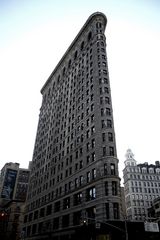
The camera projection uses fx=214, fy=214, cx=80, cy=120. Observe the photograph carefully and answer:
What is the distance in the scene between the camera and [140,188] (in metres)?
109

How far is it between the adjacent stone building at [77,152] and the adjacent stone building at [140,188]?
5255 cm

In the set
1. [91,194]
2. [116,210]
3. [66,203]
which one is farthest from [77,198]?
[116,210]

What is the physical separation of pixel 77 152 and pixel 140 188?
69181 millimetres

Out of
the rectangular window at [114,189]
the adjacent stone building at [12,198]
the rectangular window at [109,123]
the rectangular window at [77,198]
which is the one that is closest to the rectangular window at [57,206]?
the rectangular window at [77,198]

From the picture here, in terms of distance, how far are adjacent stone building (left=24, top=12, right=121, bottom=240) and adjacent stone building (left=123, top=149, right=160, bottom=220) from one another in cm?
5255

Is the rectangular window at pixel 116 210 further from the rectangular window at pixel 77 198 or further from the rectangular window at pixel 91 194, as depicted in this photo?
the rectangular window at pixel 77 198

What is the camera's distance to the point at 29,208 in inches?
2813

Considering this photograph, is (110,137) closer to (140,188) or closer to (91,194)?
(91,194)

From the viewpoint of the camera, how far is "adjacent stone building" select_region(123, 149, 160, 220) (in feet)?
331

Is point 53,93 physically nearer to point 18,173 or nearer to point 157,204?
point 157,204

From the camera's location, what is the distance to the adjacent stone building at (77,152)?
1614 inches

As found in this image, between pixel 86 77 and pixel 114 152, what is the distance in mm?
27085

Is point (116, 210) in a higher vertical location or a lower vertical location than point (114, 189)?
lower

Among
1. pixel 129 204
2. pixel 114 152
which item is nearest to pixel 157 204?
pixel 129 204
